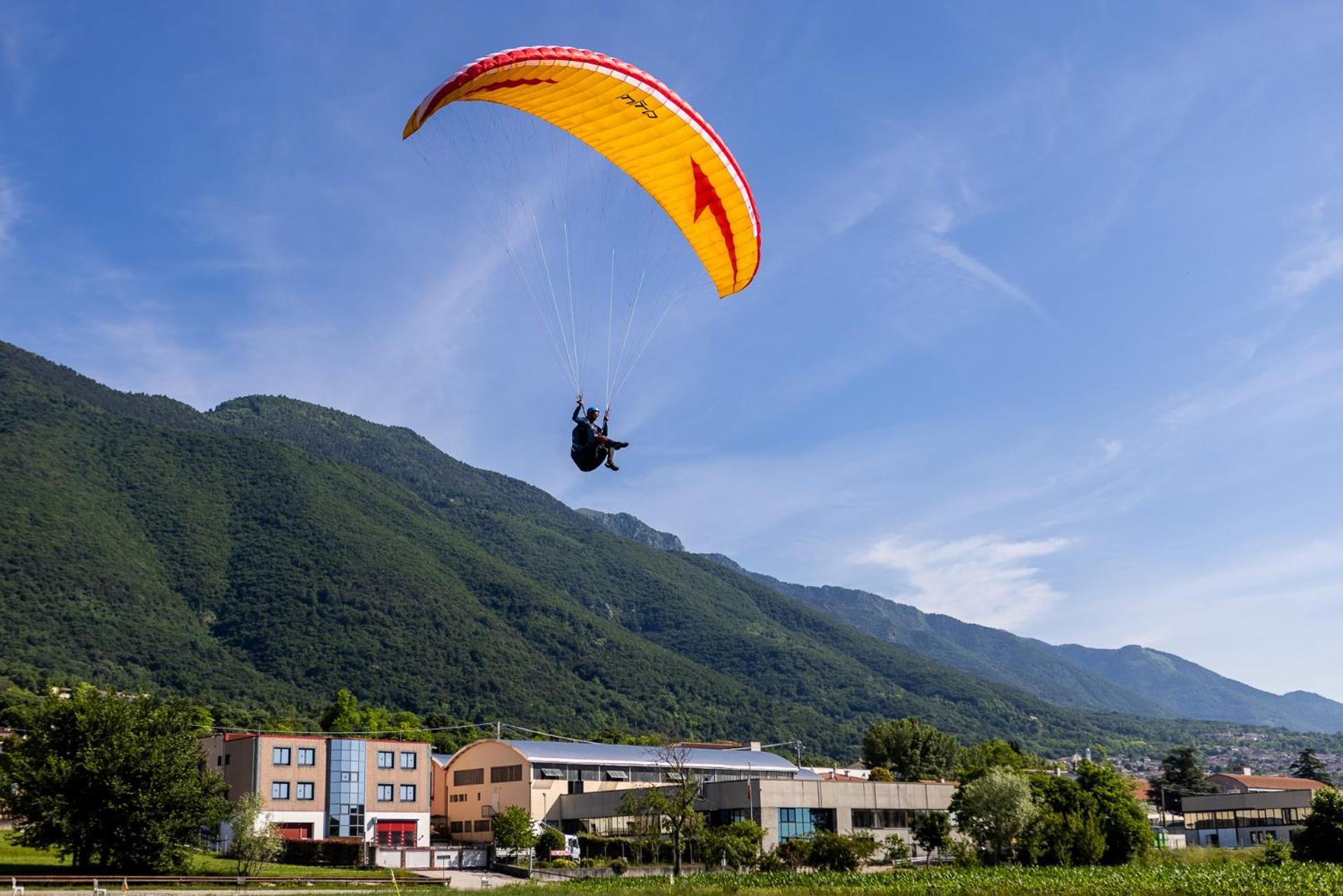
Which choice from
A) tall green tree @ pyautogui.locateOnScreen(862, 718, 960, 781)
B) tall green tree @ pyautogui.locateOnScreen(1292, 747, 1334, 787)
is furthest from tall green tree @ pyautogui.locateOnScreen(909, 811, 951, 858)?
tall green tree @ pyautogui.locateOnScreen(1292, 747, 1334, 787)

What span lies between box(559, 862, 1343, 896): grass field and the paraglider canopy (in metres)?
17.1

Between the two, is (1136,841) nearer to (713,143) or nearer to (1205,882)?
(1205,882)

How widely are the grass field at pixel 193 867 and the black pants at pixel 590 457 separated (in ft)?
83.6

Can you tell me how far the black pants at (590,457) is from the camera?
72.9ft

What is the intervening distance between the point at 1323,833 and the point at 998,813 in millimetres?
11800

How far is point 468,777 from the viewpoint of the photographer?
6506 centimetres

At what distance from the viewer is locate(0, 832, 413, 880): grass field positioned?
122ft

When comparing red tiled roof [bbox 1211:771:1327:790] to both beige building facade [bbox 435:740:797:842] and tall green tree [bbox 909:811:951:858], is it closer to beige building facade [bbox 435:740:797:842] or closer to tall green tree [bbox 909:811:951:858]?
beige building facade [bbox 435:740:797:842]

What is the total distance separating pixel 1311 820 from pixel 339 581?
13640 centimetres

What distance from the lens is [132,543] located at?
144000mm

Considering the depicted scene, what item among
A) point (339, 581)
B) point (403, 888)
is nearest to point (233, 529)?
point (339, 581)

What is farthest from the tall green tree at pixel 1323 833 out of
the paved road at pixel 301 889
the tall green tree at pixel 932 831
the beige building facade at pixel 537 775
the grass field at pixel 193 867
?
the grass field at pixel 193 867

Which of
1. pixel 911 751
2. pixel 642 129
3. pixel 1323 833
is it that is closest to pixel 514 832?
pixel 1323 833

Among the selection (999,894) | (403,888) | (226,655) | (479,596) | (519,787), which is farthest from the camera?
(479,596)
